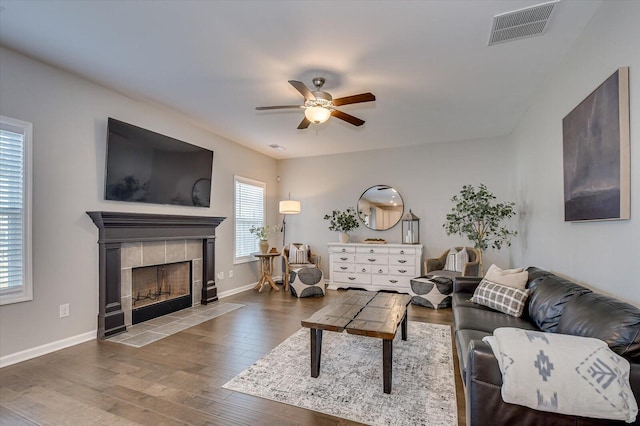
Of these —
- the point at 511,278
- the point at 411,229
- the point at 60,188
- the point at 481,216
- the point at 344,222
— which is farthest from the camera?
the point at 344,222

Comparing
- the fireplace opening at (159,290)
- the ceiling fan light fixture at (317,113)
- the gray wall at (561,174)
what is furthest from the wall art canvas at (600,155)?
the fireplace opening at (159,290)

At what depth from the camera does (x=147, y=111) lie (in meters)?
4.02

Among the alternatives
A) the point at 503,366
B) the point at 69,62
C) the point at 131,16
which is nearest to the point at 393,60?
the point at 131,16

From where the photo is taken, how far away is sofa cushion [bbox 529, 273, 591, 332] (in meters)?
2.13

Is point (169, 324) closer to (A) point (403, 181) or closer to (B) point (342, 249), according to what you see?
(B) point (342, 249)

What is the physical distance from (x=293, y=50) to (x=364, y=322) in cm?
239

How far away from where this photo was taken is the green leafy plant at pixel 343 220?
20.5ft

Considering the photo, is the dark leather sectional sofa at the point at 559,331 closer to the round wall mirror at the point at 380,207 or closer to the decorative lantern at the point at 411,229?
the decorative lantern at the point at 411,229

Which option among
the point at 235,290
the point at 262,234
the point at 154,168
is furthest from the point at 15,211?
the point at 262,234

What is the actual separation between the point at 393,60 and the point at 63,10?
2.63m

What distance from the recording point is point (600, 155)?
2098 millimetres

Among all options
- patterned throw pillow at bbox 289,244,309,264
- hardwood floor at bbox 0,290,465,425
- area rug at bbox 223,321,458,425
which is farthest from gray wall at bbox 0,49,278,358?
patterned throw pillow at bbox 289,244,309,264

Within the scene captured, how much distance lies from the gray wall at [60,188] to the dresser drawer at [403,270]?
4.19m

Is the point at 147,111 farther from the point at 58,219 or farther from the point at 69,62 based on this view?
the point at 58,219
